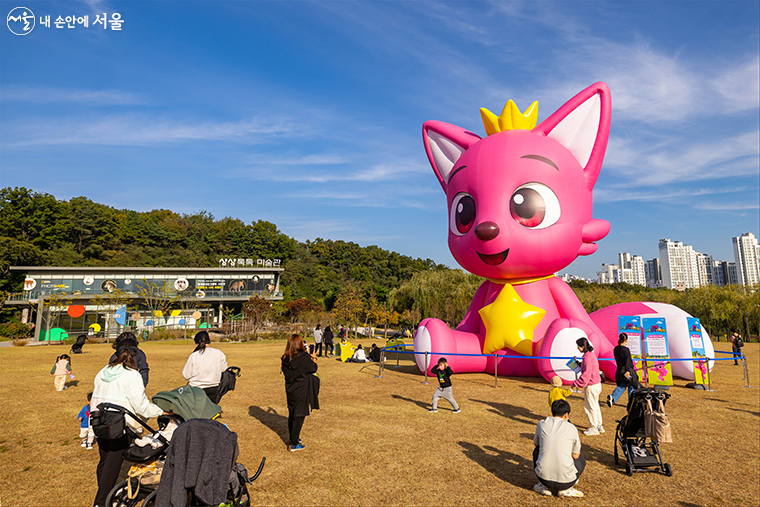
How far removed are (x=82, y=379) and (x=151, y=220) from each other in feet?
186

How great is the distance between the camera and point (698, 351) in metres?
11.6

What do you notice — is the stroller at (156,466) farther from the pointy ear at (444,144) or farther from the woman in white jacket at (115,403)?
the pointy ear at (444,144)

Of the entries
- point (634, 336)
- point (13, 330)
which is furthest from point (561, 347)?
point (13, 330)

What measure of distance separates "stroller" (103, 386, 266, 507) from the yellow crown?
11.2m

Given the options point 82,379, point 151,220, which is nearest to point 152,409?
point 82,379

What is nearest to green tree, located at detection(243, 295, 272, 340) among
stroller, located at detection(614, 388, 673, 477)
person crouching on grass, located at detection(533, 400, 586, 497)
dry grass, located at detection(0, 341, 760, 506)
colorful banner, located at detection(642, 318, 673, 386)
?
dry grass, located at detection(0, 341, 760, 506)

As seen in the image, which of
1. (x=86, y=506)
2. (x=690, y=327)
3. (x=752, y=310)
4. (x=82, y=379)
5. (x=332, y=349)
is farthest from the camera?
(x=752, y=310)

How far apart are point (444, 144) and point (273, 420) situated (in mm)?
9500

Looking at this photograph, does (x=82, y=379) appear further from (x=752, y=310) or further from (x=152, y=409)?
(x=752, y=310)

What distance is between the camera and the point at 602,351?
11.1m

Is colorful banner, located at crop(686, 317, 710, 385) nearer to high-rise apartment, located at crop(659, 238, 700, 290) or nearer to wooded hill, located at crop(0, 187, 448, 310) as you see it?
wooded hill, located at crop(0, 187, 448, 310)

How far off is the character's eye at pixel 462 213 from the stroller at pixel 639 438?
6.58 metres

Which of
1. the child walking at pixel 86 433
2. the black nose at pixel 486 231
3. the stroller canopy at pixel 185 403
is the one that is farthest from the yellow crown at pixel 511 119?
the child walking at pixel 86 433

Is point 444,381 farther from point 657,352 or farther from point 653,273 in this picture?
point 653,273
